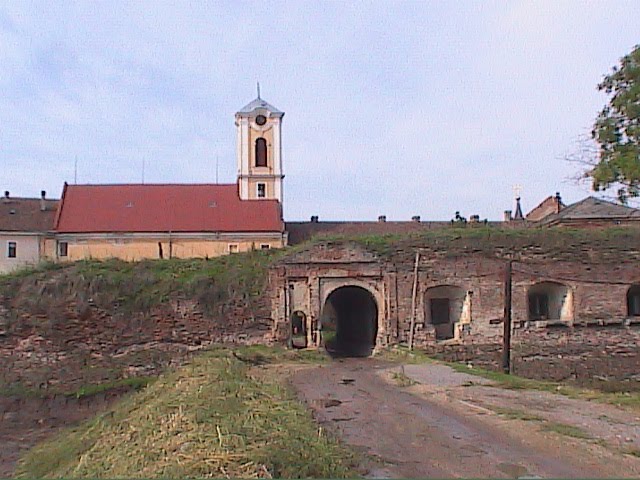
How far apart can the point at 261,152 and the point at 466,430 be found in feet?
133

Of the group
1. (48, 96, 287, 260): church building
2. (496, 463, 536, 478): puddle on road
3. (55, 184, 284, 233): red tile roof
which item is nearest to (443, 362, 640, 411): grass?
(496, 463, 536, 478): puddle on road

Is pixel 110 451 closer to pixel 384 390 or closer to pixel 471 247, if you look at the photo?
pixel 384 390

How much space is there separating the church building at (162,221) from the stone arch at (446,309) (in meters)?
17.1

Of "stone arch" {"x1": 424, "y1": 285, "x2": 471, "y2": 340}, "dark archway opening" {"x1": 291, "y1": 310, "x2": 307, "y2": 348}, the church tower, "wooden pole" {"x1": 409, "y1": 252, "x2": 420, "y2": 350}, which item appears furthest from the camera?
the church tower

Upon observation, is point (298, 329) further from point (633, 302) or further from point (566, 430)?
point (566, 430)

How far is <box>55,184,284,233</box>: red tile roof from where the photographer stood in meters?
41.8

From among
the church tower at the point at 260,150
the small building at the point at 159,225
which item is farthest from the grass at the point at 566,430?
the church tower at the point at 260,150

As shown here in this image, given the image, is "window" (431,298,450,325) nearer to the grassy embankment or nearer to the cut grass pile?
the grassy embankment

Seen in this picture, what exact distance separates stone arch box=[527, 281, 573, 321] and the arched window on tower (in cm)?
2706

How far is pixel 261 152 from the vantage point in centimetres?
4894

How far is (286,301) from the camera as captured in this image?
2270 cm

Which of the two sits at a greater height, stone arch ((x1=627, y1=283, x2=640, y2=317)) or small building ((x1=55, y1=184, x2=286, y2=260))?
small building ((x1=55, y1=184, x2=286, y2=260))

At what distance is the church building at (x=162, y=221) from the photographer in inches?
1622

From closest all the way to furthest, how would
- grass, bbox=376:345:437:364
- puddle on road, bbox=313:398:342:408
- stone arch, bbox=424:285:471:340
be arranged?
puddle on road, bbox=313:398:342:408 → grass, bbox=376:345:437:364 → stone arch, bbox=424:285:471:340
